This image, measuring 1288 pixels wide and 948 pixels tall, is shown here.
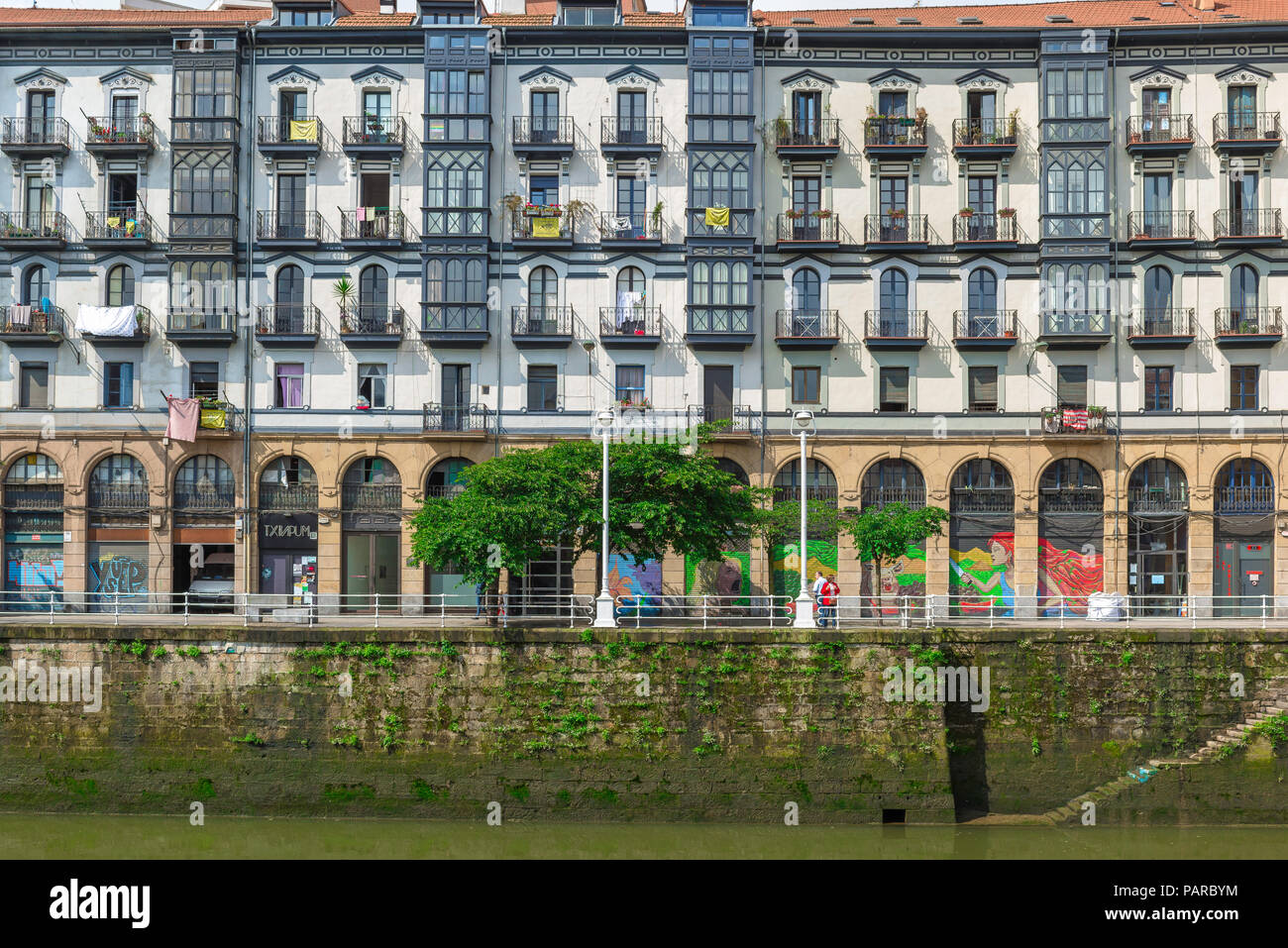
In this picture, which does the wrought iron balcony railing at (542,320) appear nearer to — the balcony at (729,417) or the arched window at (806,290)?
the balcony at (729,417)

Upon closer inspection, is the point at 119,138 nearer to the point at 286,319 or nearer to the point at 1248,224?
the point at 286,319

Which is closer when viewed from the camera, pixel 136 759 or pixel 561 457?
pixel 136 759

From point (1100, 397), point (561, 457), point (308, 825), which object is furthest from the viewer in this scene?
point (1100, 397)

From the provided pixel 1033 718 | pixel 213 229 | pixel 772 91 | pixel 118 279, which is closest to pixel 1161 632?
pixel 1033 718

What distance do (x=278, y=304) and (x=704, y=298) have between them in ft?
48.4

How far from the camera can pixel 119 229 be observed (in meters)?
40.3

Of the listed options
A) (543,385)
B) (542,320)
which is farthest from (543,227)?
(543,385)

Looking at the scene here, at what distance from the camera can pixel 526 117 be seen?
40656 millimetres

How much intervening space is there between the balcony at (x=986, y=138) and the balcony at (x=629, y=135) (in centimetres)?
1036

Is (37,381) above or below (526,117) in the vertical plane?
below

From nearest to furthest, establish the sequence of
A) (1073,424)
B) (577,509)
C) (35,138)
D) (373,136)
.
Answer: (577,509) → (1073,424) → (373,136) → (35,138)

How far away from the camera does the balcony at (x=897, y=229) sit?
40125mm

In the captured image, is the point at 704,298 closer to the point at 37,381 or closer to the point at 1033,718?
the point at 1033,718

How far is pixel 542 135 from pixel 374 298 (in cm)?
Result: 817
